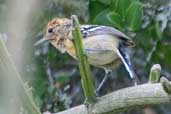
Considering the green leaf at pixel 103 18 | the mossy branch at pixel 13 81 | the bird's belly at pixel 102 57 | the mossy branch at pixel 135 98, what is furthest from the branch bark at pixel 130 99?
the green leaf at pixel 103 18

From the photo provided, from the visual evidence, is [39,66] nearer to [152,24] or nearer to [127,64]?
[152,24]

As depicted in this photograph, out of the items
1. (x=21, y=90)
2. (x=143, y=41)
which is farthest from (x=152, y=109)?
(x=21, y=90)

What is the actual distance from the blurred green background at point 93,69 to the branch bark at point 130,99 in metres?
1.02

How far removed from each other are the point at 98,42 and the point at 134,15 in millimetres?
253

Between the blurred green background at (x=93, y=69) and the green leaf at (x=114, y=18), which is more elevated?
the green leaf at (x=114, y=18)

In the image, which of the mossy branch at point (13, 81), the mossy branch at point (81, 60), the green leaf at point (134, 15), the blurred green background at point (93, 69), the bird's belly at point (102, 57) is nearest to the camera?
the mossy branch at point (13, 81)

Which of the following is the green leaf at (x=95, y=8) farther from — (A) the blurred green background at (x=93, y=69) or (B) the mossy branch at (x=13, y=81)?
(B) the mossy branch at (x=13, y=81)

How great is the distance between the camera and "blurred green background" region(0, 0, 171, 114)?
3.46m

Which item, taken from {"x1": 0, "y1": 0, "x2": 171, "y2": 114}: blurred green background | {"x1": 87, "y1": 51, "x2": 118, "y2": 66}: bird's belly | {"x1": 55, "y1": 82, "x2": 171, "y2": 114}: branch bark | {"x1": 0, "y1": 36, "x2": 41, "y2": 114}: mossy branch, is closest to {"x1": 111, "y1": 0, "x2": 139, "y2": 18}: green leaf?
{"x1": 0, "y1": 0, "x2": 171, "y2": 114}: blurred green background

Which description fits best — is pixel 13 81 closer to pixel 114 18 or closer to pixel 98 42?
pixel 98 42

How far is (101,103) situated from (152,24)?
145 centimetres

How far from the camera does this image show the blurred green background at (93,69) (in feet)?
11.4

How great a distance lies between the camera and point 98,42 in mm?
3262

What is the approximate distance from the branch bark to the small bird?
2.51 ft
